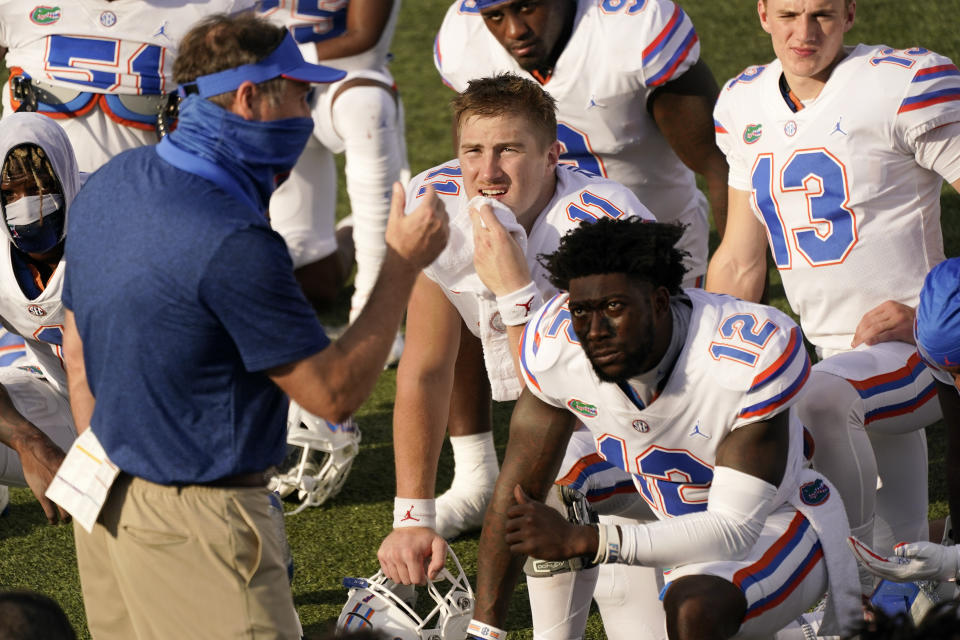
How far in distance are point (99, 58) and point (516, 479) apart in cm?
236

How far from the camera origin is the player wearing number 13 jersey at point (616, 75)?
15.2ft

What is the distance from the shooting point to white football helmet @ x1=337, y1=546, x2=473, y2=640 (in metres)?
3.63

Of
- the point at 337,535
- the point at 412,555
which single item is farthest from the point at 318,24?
the point at 412,555

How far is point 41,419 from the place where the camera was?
438 cm

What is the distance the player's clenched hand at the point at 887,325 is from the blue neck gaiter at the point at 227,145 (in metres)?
1.97

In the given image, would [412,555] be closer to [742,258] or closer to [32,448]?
[32,448]

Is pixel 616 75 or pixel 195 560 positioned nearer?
pixel 195 560

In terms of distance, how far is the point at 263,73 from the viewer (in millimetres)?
2688

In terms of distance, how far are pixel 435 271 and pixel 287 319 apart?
1302mm

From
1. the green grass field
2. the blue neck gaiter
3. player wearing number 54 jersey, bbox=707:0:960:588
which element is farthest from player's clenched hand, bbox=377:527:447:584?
the blue neck gaiter

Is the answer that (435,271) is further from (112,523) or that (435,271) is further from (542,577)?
(112,523)

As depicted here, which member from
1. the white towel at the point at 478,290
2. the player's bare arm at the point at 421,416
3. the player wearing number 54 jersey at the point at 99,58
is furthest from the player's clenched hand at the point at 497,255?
the player wearing number 54 jersey at the point at 99,58

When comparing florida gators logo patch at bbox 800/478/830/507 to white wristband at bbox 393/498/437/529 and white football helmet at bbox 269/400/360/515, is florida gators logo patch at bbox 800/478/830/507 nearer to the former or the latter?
white wristband at bbox 393/498/437/529

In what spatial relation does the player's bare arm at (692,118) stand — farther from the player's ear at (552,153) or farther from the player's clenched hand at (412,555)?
the player's clenched hand at (412,555)
